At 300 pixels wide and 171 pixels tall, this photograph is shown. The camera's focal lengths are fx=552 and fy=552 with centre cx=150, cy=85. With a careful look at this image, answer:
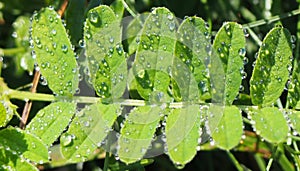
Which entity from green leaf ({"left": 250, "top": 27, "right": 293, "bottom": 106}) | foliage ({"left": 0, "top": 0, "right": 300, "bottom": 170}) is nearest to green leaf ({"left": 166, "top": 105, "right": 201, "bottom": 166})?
foliage ({"left": 0, "top": 0, "right": 300, "bottom": 170})

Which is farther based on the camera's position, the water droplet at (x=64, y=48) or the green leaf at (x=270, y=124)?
the water droplet at (x=64, y=48)

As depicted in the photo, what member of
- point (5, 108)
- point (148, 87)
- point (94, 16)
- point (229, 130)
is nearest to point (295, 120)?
point (229, 130)

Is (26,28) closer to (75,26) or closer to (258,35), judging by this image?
(75,26)

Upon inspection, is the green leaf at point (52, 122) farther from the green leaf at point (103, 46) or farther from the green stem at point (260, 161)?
the green stem at point (260, 161)

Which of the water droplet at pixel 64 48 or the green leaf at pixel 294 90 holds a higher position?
the water droplet at pixel 64 48

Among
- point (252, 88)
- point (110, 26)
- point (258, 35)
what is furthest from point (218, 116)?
point (258, 35)

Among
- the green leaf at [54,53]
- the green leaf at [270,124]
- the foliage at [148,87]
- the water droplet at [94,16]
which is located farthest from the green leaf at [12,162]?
the green leaf at [270,124]

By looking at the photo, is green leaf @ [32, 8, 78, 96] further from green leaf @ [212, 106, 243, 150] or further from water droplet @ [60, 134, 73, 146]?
green leaf @ [212, 106, 243, 150]

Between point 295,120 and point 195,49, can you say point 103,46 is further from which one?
point 295,120
